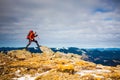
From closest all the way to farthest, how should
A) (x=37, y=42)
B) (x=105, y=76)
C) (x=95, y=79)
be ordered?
(x=95, y=79) → (x=105, y=76) → (x=37, y=42)

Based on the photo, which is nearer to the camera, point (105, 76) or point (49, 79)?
point (49, 79)

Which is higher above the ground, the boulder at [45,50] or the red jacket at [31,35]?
the red jacket at [31,35]

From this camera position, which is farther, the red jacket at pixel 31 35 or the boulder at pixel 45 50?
the boulder at pixel 45 50

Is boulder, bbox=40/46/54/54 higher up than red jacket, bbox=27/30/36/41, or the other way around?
red jacket, bbox=27/30/36/41

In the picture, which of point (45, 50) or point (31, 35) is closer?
point (31, 35)

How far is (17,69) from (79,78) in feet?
26.0

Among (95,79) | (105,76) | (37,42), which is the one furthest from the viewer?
(37,42)

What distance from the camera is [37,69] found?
75.5 ft

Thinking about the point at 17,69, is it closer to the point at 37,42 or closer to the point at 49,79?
the point at 49,79

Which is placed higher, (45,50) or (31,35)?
(31,35)

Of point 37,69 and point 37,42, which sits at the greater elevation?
point 37,42

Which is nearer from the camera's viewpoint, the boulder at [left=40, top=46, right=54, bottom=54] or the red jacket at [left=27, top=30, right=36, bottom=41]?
the red jacket at [left=27, top=30, right=36, bottom=41]

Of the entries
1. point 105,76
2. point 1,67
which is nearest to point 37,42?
point 1,67

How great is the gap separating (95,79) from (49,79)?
457 cm
